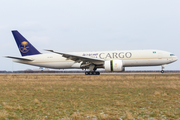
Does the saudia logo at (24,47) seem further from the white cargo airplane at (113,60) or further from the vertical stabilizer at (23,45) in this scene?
the white cargo airplane at (113,60)

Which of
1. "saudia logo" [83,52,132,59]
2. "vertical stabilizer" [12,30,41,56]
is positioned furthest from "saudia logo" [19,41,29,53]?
"saudia logo" [83,52,132,59]

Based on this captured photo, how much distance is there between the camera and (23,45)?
35.4 m

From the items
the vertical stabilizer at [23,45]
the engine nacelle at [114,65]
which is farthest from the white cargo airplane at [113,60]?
the vertical stabilizer at [23,45]

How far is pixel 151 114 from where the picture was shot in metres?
6.44

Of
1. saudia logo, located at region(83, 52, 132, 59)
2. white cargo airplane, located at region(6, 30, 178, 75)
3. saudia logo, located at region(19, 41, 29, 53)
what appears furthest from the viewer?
saudia logo, located at region(19, 41, 29, 53)

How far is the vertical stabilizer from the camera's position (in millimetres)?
35344

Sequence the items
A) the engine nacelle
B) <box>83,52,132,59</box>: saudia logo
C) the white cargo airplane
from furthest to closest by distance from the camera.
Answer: <box>83,52,132,59</box>: saudia logo → the white cargo airplane → the engine nacelle

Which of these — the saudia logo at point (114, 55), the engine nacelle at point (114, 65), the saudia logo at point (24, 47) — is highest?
the saudia logo at point (24, 47)

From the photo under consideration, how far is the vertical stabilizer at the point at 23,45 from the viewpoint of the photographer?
35344 mm

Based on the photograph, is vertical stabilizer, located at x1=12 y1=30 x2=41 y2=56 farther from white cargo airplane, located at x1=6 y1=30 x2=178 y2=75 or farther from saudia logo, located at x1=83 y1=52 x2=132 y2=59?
saudia logo, located at x1=83 y1=52 x2=132 y2=59

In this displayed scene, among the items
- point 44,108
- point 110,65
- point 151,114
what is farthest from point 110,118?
point 110,65

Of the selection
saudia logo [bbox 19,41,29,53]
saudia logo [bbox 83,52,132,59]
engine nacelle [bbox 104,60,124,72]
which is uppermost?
saudia logo [bbox 19,41,29,53]

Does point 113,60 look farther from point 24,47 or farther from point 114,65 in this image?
point 24,47

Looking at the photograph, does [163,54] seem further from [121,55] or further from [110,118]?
[110,118]
